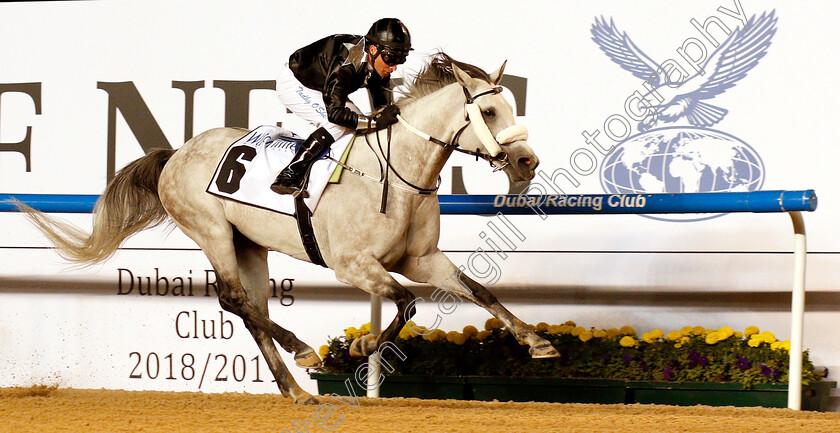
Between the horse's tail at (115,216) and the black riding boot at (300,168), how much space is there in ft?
3.58

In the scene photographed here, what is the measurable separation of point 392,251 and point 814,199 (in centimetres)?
180

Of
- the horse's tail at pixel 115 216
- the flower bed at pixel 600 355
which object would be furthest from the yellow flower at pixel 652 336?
the horse's tail at pixel 115 216

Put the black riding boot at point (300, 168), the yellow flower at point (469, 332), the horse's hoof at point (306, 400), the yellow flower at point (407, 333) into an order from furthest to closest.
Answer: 1. the yellow flower at point (407, 333)
2. the yellow flower at point (469, 332)
3. the horse's hoof at point (306, 400)
4. the black riding boot at point (300, 168)

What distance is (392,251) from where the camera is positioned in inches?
141

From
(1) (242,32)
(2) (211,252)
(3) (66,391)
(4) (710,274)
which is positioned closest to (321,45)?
(2) (211,252)

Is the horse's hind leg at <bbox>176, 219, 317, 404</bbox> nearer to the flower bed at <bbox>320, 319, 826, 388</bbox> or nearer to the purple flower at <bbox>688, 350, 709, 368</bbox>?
the flower bed at <bbox>320, 319, 826, 388</bbox>

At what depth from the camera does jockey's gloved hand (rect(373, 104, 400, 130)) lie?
3.68 m

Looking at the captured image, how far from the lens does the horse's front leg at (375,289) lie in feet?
11.3

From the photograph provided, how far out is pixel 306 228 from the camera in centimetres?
372

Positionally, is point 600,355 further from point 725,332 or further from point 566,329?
point 725,332

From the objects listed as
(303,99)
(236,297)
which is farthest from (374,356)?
(303,99)

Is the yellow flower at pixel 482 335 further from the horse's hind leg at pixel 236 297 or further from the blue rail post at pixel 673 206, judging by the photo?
the horse's hind leg at pixel 236 297

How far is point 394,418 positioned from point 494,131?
1.19m

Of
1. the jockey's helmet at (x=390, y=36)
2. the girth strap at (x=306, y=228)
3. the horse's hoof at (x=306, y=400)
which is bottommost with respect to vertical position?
the horse's hoof at (x=306, y=400)
